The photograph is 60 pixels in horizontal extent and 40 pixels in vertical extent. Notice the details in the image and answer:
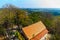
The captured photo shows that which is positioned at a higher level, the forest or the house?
the forest

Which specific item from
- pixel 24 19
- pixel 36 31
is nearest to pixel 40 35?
pixel 36 31

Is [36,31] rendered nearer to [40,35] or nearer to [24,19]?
[40,35]

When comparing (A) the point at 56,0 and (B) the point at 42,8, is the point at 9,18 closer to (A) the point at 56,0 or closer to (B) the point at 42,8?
(B) the point at 42,8

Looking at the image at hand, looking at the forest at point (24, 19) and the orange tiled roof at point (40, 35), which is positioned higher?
the forest at point (24, 19)

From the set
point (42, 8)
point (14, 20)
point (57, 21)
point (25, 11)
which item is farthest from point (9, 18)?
point (57, 21)
